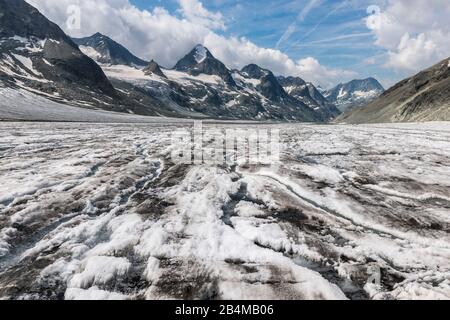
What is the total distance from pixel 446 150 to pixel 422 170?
10939 mm

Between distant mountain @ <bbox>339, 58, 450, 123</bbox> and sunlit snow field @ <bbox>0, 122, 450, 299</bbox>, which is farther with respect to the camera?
distant mountain @ <bbox>339, 58, 450, 123</bbox>

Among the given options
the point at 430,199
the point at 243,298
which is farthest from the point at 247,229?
the point at 430,199

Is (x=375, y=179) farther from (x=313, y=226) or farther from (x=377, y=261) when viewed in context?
(x=377, y=261)

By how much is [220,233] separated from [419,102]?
14209 cm

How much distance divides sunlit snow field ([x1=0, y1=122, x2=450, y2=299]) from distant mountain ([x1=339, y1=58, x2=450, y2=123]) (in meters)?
100

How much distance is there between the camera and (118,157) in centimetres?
1997

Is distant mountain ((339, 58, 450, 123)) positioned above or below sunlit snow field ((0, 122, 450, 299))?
above

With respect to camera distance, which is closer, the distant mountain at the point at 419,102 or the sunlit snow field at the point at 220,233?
the sunlit snow field at the point at 220,233

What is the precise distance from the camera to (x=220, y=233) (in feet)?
29.9

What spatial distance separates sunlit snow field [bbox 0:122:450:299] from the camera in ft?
22.0

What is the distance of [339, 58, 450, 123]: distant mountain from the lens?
11078 centimetres

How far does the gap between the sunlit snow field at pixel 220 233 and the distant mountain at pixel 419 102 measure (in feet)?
329

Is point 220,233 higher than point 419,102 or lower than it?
lower

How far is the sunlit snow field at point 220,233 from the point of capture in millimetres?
6715
